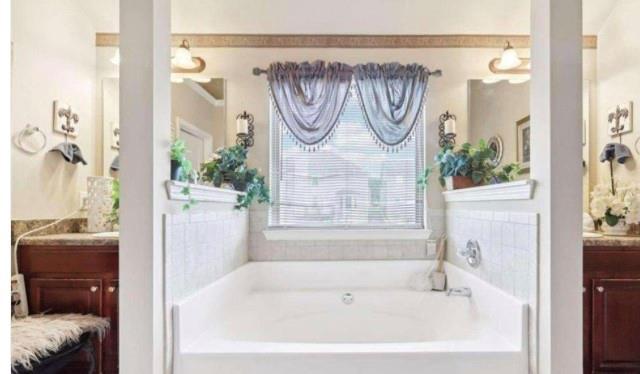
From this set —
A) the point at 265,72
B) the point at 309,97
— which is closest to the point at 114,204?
the point at 265,72

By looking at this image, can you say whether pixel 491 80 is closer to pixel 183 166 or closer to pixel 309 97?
pixel 309 97

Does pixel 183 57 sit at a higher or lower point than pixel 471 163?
higher

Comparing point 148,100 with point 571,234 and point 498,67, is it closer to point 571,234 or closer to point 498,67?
point 571,234

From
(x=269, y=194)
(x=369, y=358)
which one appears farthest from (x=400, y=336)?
(x=269, y=194)

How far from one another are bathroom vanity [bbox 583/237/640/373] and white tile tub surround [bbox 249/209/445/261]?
955 millimetres

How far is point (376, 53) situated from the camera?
9.11 ft

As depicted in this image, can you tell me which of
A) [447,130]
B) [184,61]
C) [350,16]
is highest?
[350,16]

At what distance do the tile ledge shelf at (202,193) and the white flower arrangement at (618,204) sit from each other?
2253 millimetres

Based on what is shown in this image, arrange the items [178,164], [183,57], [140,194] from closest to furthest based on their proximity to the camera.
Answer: [140,194], [178,164], [183,57]

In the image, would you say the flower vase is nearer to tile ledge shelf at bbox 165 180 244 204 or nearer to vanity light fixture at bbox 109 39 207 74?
tile ledge shelf at bbox 165 180 244 204

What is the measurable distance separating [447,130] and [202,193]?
1843 millimetres

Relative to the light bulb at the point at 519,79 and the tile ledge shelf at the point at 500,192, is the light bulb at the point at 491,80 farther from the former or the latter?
the tile ledge shelf at the point at 500,192

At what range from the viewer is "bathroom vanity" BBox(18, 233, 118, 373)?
1949 millimetres

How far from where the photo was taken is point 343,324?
2.45 m
